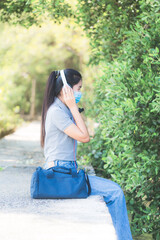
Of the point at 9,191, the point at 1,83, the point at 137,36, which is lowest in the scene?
the point at 1,83

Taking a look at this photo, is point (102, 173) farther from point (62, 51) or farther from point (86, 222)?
point (62, 51)

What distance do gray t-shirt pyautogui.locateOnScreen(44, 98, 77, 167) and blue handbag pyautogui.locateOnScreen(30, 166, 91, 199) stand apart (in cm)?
14

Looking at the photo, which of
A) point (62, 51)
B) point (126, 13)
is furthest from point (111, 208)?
point (62, 51)

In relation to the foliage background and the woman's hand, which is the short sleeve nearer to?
the woman's hand

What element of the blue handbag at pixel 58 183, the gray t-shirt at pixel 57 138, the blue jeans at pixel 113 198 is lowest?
the blue jeans at pixel 113 198

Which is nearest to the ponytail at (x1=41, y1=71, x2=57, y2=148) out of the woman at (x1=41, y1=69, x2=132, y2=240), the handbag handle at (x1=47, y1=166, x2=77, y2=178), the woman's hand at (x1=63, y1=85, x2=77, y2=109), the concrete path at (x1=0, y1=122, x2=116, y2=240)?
the woman at (x1=41, y1=69, x2=132, y2=240)

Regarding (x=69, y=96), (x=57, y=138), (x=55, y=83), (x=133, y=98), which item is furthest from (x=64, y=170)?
(x=133, y=98)

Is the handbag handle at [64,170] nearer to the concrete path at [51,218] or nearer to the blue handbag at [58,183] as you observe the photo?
the blue handbag at [58,183]

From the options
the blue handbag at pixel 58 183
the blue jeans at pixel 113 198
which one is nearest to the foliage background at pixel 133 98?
the blue jeans at pixel 113 198

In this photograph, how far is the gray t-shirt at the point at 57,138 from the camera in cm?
354

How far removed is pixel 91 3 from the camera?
5.59 metres

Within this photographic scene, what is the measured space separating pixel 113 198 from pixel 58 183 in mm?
541

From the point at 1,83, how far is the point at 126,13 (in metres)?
7.86

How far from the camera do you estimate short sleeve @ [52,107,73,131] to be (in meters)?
3.50
